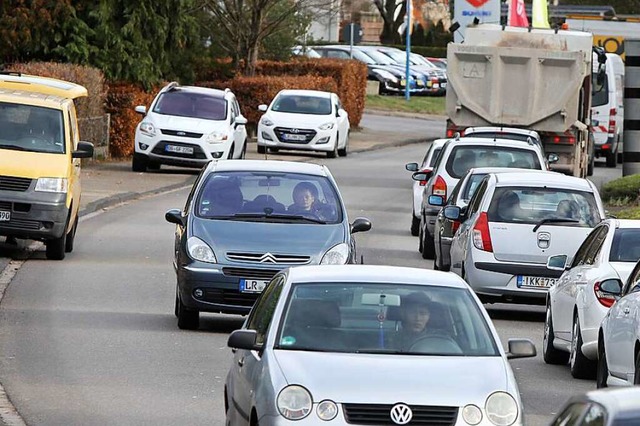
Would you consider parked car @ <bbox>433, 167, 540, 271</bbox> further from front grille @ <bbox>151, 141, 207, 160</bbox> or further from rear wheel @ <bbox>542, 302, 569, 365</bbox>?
front grille @ <bbox>151, 141, 207, 160</bbox>

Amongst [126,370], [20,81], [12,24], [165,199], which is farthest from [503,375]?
[12,24]

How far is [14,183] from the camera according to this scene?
21.2m

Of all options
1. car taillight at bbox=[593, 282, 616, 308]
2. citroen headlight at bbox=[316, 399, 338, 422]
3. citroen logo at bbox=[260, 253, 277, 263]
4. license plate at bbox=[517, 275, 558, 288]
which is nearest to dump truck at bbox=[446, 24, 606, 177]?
license plate at bbox=[517, 275, 558, 288]

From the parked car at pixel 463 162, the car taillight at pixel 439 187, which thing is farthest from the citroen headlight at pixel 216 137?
the car taillight at pixel 439 187

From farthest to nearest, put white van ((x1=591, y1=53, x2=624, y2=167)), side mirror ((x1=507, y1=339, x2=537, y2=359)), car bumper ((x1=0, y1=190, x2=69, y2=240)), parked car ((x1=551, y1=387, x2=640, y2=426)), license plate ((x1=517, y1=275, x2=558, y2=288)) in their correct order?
white van ((x1=591, y1=53, x2=624, y2=167))
car bumper ((x1=0, y1=190, x2=69, y2=240))
license plate ((x1=517, y1=275, x2=558, y2=288))
side mirror ((x1=507, y1=339, x2=537, y2=359))
parked car ((x1=551, y1=387, x2=640, y2=426))

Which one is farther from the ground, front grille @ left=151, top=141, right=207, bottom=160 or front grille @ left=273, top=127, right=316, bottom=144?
front grille @ left=151, top=141, right=207, bottom=160

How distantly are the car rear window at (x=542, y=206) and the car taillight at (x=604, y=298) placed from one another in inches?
170

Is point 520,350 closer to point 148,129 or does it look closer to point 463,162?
point 463,162

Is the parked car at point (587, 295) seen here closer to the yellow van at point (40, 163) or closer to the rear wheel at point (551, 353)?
the rear wheel at point (551, 353)

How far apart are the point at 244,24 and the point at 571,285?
126 feet

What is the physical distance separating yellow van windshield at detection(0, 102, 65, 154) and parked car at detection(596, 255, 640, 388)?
10.6 metres

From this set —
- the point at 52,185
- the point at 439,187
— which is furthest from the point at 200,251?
the point at 439,187

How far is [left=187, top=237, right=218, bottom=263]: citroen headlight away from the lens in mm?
15719

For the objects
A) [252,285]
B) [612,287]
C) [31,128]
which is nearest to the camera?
[612,287]
